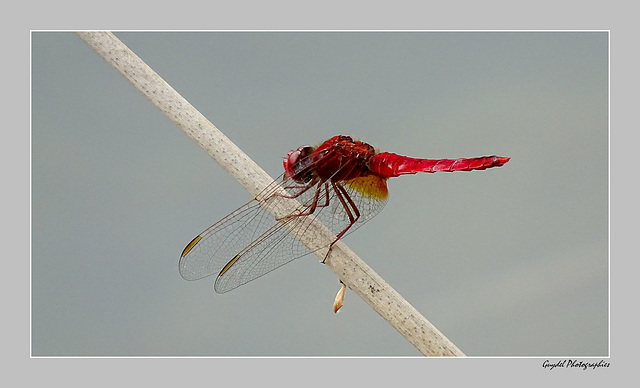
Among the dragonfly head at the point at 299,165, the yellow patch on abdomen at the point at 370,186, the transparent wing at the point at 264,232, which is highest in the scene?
the dragonfly head at the point at 299,165

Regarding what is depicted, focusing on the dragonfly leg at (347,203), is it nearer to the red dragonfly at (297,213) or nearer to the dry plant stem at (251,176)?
the red dragonfly at (297,213)

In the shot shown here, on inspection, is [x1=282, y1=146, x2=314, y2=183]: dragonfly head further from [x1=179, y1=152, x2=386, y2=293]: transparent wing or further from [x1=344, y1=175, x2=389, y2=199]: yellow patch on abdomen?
[x1=344, y1=175, x2=389, y2=199]: yellow patch on abdomen

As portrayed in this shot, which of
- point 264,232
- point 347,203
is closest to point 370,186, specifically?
point 347,203

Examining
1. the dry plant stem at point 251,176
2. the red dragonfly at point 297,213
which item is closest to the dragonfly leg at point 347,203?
the red dragonfly at point 297,213

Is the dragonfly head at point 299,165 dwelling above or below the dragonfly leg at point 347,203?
above

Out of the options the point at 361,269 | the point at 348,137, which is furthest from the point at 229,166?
the point at 361,269

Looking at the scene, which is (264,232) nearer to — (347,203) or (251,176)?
(251,176)

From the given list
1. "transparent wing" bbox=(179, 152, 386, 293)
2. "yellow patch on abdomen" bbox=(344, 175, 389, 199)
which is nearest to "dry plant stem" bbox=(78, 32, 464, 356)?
"transparent wing" bbox=(179, 152, 386, 293)

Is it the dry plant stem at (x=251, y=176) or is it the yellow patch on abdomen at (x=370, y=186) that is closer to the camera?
the dry plant stem at (x=251, y=176)
